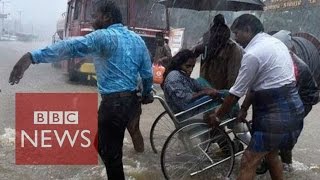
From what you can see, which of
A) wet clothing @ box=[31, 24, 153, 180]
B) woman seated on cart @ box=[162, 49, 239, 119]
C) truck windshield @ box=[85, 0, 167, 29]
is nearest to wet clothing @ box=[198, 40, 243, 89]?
woman seated on cart @ box=[162, 49, 239, 119]

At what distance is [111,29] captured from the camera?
3.47 meters

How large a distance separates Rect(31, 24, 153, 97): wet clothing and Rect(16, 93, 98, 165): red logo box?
1.21m

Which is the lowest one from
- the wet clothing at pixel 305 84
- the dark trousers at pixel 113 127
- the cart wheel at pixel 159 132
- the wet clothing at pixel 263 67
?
the cart wheel at pixel 159 132

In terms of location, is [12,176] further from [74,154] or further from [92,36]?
[92,36]

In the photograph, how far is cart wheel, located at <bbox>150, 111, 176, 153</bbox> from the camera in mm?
5224

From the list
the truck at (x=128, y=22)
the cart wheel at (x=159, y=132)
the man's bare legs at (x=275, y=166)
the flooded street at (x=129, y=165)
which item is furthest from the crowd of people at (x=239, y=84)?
the truck at (x=128, y=22)

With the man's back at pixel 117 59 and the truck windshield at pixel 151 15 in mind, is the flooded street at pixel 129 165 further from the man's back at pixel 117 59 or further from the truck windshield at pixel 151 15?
the truck windshield at pixel 151 15

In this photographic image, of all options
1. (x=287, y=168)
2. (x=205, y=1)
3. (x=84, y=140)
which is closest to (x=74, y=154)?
(x=84, y=140)

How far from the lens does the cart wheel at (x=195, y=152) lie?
4395 mm

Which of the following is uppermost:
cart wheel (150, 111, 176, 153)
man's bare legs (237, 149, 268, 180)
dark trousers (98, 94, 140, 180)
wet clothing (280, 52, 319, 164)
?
wet clothing (280, 52, 319, 164)

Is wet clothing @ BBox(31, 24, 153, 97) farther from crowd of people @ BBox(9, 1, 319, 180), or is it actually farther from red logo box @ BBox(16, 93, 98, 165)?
red logo box @ BBox(16, 93, 98, 165)

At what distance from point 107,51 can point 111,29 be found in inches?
7.1

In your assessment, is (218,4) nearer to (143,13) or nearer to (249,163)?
(249,163)

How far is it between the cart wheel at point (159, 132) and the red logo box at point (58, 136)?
0.71 m
